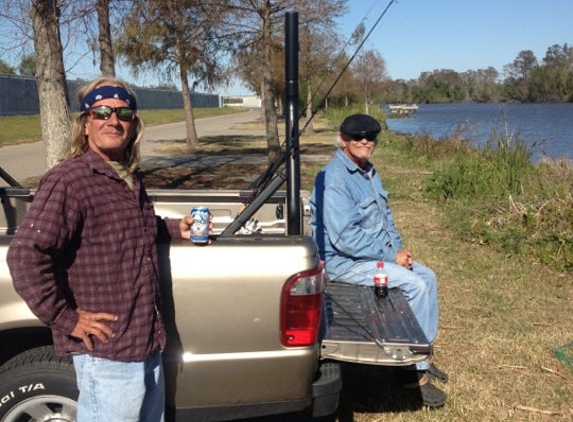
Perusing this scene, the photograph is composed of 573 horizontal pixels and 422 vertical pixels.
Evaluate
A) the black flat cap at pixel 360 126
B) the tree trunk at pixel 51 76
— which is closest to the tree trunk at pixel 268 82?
the tree trunk at pixel 51 76

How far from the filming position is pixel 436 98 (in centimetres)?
11638

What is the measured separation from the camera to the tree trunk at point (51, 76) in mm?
7035

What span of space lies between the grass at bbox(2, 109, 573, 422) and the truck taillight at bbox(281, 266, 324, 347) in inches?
49.4

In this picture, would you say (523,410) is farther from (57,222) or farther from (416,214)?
(416,214)

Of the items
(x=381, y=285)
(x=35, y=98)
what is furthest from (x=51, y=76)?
(x=35, y=98)

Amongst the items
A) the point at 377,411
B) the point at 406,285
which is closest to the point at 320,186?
the point at 406,285

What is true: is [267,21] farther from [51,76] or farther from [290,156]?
[290,156]

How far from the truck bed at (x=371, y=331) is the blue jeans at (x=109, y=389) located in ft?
3.19

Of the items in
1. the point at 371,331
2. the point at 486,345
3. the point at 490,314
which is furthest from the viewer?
the point at 490,314

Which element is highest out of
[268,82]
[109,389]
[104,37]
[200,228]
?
[104,37]

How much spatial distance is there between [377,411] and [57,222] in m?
2.55

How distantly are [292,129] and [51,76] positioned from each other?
5268mm

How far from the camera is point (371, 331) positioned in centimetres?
327

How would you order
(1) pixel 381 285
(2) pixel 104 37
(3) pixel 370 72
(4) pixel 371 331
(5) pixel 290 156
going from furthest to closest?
(3) pixel 370 72, (2) pixel 104 37, (1) pixel 381 285, (4) pixel 371 331, (5) pixel 290 156
